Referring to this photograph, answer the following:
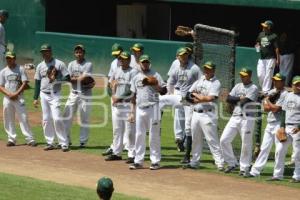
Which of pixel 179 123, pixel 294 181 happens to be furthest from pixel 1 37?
pixel 294 181

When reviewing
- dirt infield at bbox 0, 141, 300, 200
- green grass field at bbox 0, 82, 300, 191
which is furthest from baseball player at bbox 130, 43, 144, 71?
dirt infield at bbox 0, 141, 300, 200

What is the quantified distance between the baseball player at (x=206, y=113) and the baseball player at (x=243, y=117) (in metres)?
0.26

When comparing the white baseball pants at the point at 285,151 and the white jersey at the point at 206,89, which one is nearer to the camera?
the white baseball pants at the point at 285,151

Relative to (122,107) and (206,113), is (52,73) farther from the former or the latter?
(206,113)

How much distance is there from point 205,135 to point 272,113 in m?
1.38

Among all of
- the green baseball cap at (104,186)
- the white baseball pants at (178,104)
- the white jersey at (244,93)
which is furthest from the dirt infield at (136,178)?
the green baseball cap at (104,186)

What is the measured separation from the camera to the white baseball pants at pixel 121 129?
17.2 m

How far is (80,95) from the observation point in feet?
61.3

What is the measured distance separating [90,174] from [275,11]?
14661 mm

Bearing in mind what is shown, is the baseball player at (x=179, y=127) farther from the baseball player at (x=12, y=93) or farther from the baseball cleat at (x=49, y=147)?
the baseball player at (x=12, y=93)

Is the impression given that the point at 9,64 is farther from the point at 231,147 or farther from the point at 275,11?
the point at 275,11

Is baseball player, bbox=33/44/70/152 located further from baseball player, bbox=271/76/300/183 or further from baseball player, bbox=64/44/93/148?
baseball player, bbox=271/76/300/183

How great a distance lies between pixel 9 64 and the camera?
18453mm

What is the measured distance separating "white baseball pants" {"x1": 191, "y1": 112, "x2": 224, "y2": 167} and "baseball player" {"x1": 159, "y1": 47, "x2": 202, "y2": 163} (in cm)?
49
